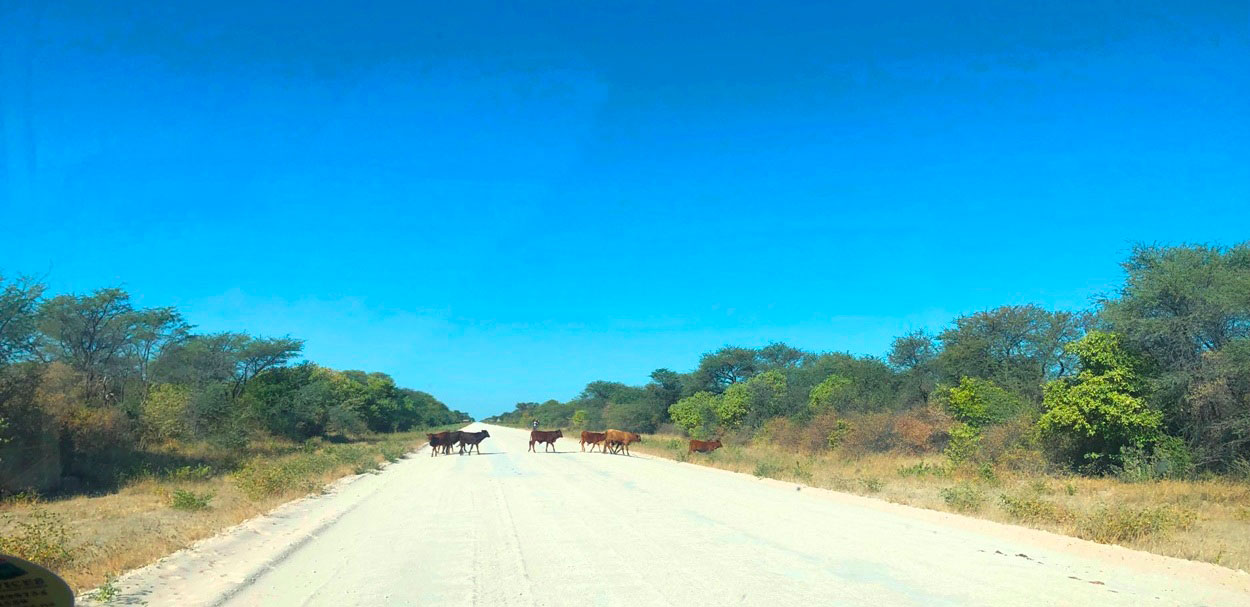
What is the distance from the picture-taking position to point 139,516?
1568cm

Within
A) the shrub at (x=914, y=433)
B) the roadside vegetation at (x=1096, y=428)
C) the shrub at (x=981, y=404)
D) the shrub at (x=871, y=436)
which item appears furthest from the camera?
the shrub at (x=871, y=436)

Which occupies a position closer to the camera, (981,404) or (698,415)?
(981,404)

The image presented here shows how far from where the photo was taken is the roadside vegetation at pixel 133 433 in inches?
533

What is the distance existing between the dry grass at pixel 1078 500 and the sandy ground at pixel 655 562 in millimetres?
756

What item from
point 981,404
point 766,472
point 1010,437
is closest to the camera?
point 1010,437

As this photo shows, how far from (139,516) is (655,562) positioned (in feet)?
39.1

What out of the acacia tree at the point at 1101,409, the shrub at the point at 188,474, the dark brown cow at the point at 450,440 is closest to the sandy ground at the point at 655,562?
the acacia tree at the point at 1101,409

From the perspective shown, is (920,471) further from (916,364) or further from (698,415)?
(698,415)

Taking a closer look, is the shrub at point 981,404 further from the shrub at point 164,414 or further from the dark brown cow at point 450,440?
the shrub at point 164,414

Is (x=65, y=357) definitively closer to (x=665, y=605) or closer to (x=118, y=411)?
(x=118, y=411)

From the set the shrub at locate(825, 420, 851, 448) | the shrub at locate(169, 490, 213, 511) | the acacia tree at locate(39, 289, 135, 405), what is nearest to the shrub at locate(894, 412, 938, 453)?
the shrub at locate(825, 420, 851, 448)

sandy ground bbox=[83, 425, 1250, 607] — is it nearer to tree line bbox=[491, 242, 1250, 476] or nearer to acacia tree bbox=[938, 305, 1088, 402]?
tree line bbox=[491, 242, 1250, 476]

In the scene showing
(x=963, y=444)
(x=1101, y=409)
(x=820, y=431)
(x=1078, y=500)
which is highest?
(x=1101, y=409)

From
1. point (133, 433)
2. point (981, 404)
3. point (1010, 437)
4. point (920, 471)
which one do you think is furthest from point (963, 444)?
point (133, 433)
